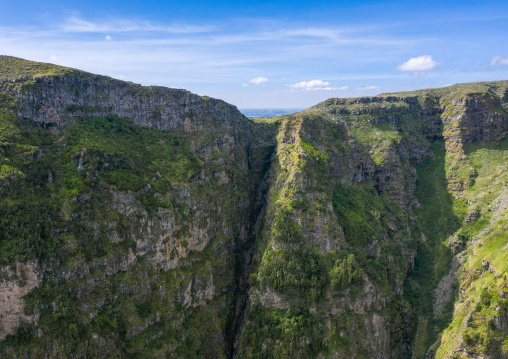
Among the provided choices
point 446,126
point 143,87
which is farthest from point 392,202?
point 143,87

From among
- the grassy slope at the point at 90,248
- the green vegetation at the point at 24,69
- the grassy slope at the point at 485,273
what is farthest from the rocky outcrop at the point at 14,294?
the grassy slope at the point at 485,273

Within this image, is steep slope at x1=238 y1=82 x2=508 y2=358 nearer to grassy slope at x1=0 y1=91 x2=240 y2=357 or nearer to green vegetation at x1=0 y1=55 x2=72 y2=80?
grassy slope at x1=0 y1=91 x2=240 y2=357

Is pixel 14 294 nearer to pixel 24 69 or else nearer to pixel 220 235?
pixel 220 235

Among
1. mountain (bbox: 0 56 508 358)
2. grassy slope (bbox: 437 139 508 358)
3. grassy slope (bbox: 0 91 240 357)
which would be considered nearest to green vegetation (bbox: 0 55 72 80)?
mountain (bbox: 0 56 508 358)

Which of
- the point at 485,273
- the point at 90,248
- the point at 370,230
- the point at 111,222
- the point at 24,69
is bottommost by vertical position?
the point at 485,273

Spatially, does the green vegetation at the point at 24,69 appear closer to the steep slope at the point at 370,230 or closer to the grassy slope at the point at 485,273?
the steep slope at the point at 370,230

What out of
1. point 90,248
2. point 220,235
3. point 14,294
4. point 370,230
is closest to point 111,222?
point 90,248

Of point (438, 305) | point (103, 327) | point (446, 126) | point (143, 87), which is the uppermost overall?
point (143, 87)

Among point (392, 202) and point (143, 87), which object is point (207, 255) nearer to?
point (143, 87)

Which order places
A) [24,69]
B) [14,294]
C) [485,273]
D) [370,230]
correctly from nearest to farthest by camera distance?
1. [14,294]
2. [485,273]
3. [24,69]
4. [370,230]
